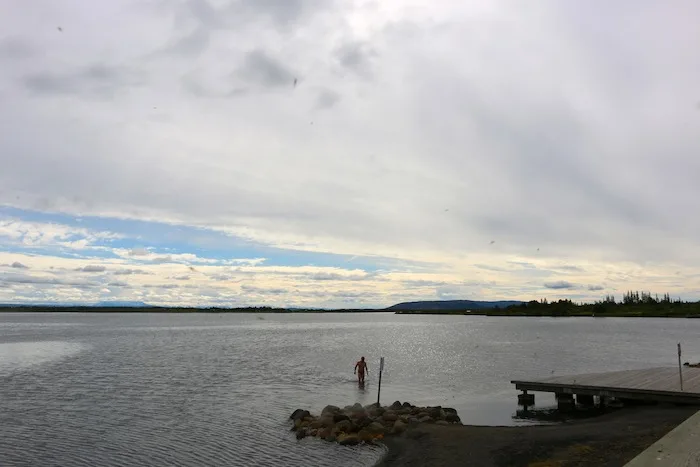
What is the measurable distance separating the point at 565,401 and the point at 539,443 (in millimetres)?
10608

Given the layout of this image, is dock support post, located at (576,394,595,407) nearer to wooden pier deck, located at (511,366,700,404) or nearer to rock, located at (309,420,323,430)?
wooden pier deck, located at (511,366,700,404)

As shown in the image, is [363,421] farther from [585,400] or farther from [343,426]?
[585,400]

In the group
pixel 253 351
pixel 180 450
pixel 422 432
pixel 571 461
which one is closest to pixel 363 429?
pixel 422 432

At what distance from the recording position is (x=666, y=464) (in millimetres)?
10719

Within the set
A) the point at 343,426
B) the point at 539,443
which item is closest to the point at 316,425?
the point at 343,426

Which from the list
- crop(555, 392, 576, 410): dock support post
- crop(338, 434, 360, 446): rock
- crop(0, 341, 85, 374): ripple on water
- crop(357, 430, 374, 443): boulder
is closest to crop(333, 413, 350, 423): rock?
crop(357, 430, 374, 443): boulder

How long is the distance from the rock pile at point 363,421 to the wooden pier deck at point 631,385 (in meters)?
5.45

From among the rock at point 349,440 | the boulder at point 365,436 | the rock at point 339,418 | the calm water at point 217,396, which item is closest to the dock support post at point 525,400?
the calm water at point 217,396

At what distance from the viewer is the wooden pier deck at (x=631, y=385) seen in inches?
892

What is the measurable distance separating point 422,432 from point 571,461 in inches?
309

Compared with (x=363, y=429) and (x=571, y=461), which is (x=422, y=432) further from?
(x=571, y=461)

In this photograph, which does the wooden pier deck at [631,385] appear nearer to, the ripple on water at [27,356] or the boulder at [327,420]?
the boulder at [327,420]

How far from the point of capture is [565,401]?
1077 inches

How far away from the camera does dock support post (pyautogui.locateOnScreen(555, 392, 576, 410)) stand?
27.2 metres
